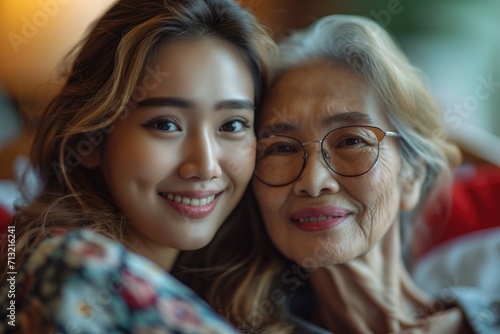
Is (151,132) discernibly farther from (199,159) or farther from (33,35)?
(33,35)

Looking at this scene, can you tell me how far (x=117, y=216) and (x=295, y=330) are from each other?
0.49 meters

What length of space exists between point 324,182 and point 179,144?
0.31 m

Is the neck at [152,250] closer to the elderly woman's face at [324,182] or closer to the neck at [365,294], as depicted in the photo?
the elderly woman's face at [324,182]

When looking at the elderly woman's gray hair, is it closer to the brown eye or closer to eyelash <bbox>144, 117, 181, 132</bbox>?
the brown eye

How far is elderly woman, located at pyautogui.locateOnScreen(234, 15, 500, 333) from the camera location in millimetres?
Answer: 1243

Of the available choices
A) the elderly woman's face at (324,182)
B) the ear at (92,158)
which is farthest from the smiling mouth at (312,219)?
the ear at (92,158)

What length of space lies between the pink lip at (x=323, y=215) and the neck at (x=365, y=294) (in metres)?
0.18

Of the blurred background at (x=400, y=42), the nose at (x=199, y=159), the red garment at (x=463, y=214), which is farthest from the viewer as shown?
the red garment at (x=463, y=214)

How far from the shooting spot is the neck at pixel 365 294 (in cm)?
139

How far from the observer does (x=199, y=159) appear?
1.11 meters

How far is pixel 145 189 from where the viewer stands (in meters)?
1.12

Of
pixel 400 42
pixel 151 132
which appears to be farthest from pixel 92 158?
pixel 400 42

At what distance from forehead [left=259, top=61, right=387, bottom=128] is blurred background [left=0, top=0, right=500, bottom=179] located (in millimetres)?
176

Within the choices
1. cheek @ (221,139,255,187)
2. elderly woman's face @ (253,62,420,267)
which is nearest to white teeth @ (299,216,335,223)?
elderly woman's face @ (253,62,420,267)
